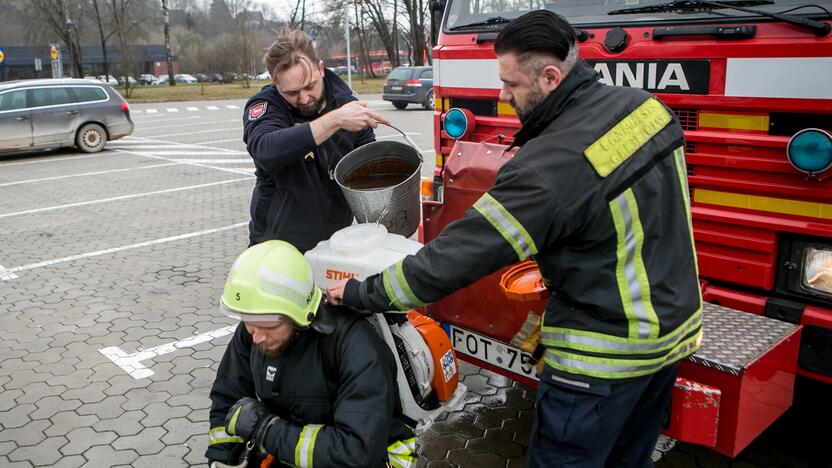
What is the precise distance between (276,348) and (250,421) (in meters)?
0.28

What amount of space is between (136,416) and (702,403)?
125 inches

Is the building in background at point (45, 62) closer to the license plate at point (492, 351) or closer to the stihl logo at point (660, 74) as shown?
the license plate at point (492, 351)

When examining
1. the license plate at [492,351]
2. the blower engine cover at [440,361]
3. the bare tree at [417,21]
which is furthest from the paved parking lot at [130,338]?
the bare tree at [417,21]

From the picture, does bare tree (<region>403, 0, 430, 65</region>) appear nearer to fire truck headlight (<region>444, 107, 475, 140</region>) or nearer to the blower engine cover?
fire truck headlight (<region>444, 107, 475, 140</region>)

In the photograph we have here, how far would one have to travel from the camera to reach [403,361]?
2.76 meters

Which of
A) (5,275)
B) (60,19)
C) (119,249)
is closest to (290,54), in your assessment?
(5,275)

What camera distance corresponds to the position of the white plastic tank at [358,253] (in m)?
2.73

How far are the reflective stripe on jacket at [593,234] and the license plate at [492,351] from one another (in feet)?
3.00

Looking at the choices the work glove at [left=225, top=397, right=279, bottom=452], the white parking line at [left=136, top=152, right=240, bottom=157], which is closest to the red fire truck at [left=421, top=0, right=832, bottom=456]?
the work glove at [left=225, top=397, right=279, bottom=452]

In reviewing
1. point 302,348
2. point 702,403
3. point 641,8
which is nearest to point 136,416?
point 302,348

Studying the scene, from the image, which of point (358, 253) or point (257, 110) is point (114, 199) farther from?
point (358, 253)

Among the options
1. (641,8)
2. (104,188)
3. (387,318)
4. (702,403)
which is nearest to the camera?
(702,403)

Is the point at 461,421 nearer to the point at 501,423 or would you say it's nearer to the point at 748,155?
the point at 501,423

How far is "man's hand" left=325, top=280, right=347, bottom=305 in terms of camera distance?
245 cm
